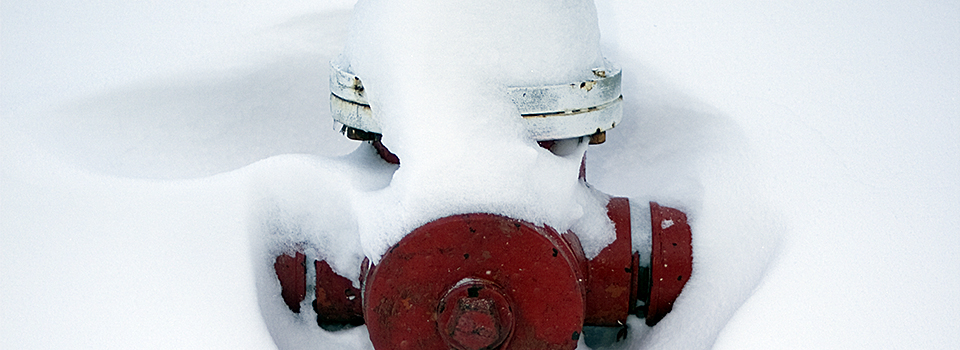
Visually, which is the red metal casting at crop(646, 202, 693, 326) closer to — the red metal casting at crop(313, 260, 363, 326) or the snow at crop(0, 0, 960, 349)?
the snow at crop(0, 0, 960, 349)

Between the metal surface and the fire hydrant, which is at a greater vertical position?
the metal surface

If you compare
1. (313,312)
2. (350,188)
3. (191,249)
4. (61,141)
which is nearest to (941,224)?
(350,188)

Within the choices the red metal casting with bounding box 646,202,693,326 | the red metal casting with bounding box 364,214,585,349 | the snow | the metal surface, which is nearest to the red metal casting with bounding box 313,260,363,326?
the snow

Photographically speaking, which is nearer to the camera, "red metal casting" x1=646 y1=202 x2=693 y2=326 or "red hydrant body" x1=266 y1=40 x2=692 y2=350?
"red hydrant body" x1=266 y1=40 x2=692 y2=350

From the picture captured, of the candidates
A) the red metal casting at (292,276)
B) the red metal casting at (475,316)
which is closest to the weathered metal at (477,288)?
the red metal casting at (475,316)

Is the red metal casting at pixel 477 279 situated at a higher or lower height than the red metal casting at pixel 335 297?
higher

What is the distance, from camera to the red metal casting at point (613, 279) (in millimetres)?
1269

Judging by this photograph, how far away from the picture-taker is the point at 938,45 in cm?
145

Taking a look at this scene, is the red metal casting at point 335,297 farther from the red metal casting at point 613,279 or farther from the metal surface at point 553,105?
the red metal casting at point 613,279

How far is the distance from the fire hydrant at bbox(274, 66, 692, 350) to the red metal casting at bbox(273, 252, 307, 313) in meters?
0.13

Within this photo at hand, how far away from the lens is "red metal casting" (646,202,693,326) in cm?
129

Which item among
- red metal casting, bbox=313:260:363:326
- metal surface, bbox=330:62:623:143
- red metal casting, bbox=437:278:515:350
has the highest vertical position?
metal surface, bbox=330:62:623:143

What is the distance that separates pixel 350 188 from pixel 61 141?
629mm

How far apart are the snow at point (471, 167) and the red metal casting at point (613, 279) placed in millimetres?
86
